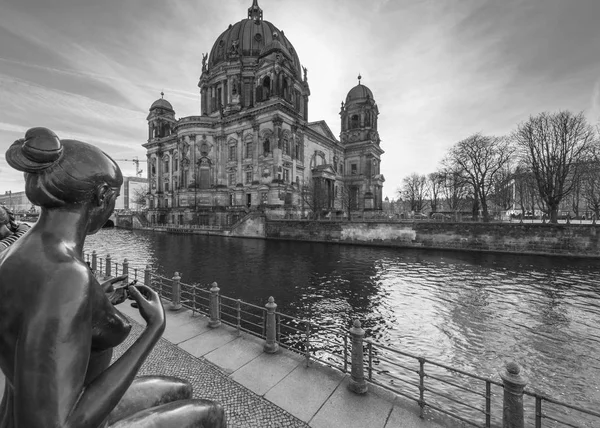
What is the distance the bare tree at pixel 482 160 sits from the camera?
37.4 meters

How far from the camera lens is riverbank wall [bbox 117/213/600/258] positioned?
2408cm

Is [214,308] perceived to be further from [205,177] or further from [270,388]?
[205,177]

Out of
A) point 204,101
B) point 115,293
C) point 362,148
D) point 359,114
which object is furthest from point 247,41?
point 115,293

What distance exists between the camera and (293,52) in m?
57.6

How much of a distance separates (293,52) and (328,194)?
100 feet

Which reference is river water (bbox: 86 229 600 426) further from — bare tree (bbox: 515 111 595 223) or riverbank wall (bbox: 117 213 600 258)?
bare tree (bbox: 515 111 595 223)

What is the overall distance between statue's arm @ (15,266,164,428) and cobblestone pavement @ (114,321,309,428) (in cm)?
366

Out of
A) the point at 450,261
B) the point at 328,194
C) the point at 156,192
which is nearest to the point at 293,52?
the point at 328,194

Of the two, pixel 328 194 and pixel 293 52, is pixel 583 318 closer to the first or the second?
pixel 328 194

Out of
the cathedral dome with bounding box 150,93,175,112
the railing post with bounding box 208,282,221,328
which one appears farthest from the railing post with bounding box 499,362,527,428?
the cathedral dome with bounding box 150,93,175,112

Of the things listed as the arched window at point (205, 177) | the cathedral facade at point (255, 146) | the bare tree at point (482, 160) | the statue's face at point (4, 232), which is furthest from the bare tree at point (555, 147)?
the arched window at point (205, 177)

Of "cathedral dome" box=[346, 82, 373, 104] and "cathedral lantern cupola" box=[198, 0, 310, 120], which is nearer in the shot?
"cathedral lantern cupola" box=[198, 0, 310, 120]

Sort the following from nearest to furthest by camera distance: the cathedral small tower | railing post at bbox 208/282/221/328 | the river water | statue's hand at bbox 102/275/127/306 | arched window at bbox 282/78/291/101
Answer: statue's hand at bbox 102/275/127/306 → railing post at bbox 208/282/221/328 → the river water → arched window at bbox 282/78/291/101 → the cathedral small tower

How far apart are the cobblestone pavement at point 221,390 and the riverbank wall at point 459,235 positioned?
91.8 ft
